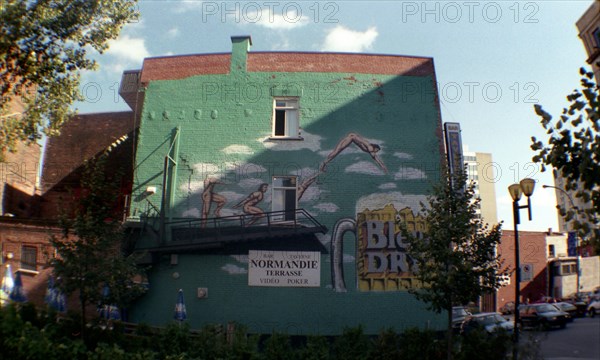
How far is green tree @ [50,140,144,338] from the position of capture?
39.1 feet

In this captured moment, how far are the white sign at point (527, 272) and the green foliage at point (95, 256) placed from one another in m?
39.2

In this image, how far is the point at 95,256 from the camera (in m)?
12.3

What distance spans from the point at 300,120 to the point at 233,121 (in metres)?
2.61

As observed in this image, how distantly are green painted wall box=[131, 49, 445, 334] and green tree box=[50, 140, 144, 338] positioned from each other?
4.20 metres

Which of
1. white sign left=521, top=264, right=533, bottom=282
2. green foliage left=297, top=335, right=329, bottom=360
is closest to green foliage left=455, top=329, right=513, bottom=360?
green foliage left=297, top=335, right=329, bottom=360

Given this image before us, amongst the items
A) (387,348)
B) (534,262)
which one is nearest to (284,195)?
(387,348)

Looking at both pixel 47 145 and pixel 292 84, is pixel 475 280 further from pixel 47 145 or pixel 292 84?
pixel 47 145

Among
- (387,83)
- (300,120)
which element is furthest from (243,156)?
(387,83)

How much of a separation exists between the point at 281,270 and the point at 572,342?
43.3ft

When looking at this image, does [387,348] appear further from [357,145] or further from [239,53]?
[239,53]

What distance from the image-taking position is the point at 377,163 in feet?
57.8

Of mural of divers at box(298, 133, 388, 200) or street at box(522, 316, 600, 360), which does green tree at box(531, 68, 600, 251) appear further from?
mural of divers at box(298, 133, 388, 200)

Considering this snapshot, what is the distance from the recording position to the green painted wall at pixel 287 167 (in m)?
16.6

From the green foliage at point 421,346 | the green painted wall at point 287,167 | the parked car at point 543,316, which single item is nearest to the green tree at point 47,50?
the green painted wall at point 287,167
